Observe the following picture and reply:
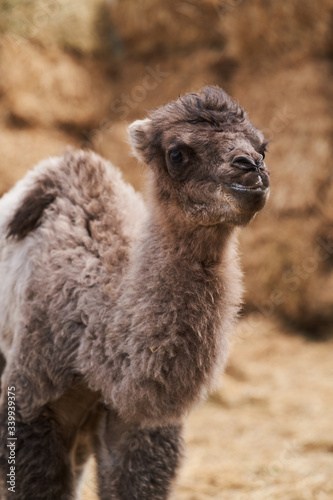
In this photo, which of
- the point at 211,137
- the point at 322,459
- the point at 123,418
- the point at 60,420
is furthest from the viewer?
the point at 322,459

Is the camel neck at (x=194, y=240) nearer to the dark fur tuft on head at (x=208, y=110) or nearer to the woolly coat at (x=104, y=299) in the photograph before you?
the woolly coat at (x=104, y=299)

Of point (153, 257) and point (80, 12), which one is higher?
point (80, 12)

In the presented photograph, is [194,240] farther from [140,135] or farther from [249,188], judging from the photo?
[140,135]

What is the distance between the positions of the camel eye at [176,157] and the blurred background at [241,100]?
517cm

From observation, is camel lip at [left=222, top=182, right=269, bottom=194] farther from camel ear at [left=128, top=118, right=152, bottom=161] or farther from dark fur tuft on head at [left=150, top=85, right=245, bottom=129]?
camel ear at [left=128, top=118, right=152, bottom=161]

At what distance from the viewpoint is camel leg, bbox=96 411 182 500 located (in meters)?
3.83

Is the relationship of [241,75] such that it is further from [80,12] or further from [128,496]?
[128,496]

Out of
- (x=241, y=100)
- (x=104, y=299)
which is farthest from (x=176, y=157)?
(x=241, y=100)

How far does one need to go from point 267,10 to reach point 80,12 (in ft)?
8.19

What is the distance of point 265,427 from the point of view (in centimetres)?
729


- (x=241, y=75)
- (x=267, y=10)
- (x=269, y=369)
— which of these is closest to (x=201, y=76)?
(x=241, y=75)

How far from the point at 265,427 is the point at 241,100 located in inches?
179

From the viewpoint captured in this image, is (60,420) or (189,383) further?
(60,420)

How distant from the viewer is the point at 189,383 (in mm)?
3420
